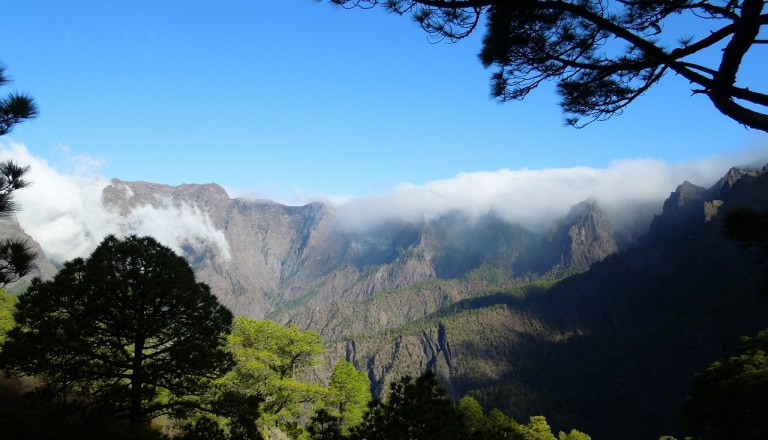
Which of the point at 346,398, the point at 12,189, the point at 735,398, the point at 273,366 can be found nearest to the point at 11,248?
the point at 12,189

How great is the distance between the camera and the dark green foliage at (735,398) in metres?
22.1

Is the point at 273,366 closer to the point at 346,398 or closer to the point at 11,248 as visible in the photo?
the point at 346,398

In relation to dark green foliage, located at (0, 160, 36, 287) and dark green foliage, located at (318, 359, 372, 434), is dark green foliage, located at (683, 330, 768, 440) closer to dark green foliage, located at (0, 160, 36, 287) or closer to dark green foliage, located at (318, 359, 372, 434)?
dark green foliage, located at (318, 359, 372, 434)

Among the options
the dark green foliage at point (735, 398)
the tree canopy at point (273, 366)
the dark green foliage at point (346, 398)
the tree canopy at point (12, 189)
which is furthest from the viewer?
the dark green foliage at point (346, 398)

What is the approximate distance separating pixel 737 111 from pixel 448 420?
941 centimetres

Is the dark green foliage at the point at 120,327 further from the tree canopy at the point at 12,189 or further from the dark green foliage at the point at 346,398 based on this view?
the dark green foliage at the point at 346,398

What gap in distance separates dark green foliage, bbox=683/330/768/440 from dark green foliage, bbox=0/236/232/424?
23079 mm

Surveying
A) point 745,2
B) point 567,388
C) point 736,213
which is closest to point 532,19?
point 745,2

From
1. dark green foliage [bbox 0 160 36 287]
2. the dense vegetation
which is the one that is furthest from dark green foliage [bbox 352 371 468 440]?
dark green foliage [bbox 0 160 36 287]

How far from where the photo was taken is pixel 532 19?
9297mm

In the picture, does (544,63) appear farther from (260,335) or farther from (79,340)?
(260,335)

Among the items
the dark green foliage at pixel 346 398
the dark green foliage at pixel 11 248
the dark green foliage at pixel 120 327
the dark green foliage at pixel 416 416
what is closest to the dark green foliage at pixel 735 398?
the dark green foliage at pixel 416 416

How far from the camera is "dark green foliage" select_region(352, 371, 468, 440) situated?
38.2 ft

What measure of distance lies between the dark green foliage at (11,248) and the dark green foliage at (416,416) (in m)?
9.26
